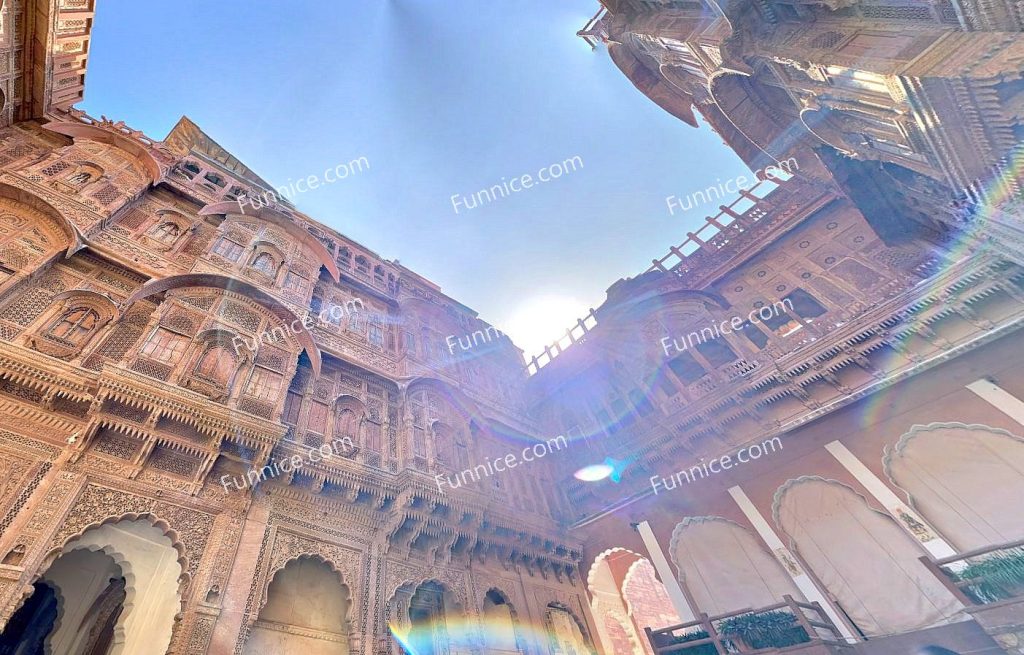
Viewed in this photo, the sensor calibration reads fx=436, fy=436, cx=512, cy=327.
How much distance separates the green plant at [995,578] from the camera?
643 cm

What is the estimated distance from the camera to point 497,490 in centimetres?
1262

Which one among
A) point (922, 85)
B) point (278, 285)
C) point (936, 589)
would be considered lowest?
point (936, 589)

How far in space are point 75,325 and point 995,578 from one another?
16054 mm

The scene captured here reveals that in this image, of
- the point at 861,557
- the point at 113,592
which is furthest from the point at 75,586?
the point at 861,557

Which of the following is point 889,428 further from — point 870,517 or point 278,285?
point 278,285

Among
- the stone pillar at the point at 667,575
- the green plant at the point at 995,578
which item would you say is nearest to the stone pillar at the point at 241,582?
the stone pillar at the point at 667,575

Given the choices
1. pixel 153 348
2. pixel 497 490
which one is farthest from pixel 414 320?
pixel 153 348

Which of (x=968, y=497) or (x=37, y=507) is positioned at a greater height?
(x=37, y=507)

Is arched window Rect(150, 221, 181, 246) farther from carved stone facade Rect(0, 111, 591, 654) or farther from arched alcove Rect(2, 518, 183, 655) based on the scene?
arched alcove Rect(2, 518, 183, 655)

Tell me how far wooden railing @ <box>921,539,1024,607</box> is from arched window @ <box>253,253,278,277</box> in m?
15.4

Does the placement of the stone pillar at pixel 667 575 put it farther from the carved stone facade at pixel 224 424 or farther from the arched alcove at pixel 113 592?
the arched alcove at pixel 113 592

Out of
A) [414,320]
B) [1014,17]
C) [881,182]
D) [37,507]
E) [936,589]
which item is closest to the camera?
[1014,17]

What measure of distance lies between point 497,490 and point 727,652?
21.0ft

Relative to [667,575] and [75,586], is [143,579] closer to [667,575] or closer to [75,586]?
[75,586]
